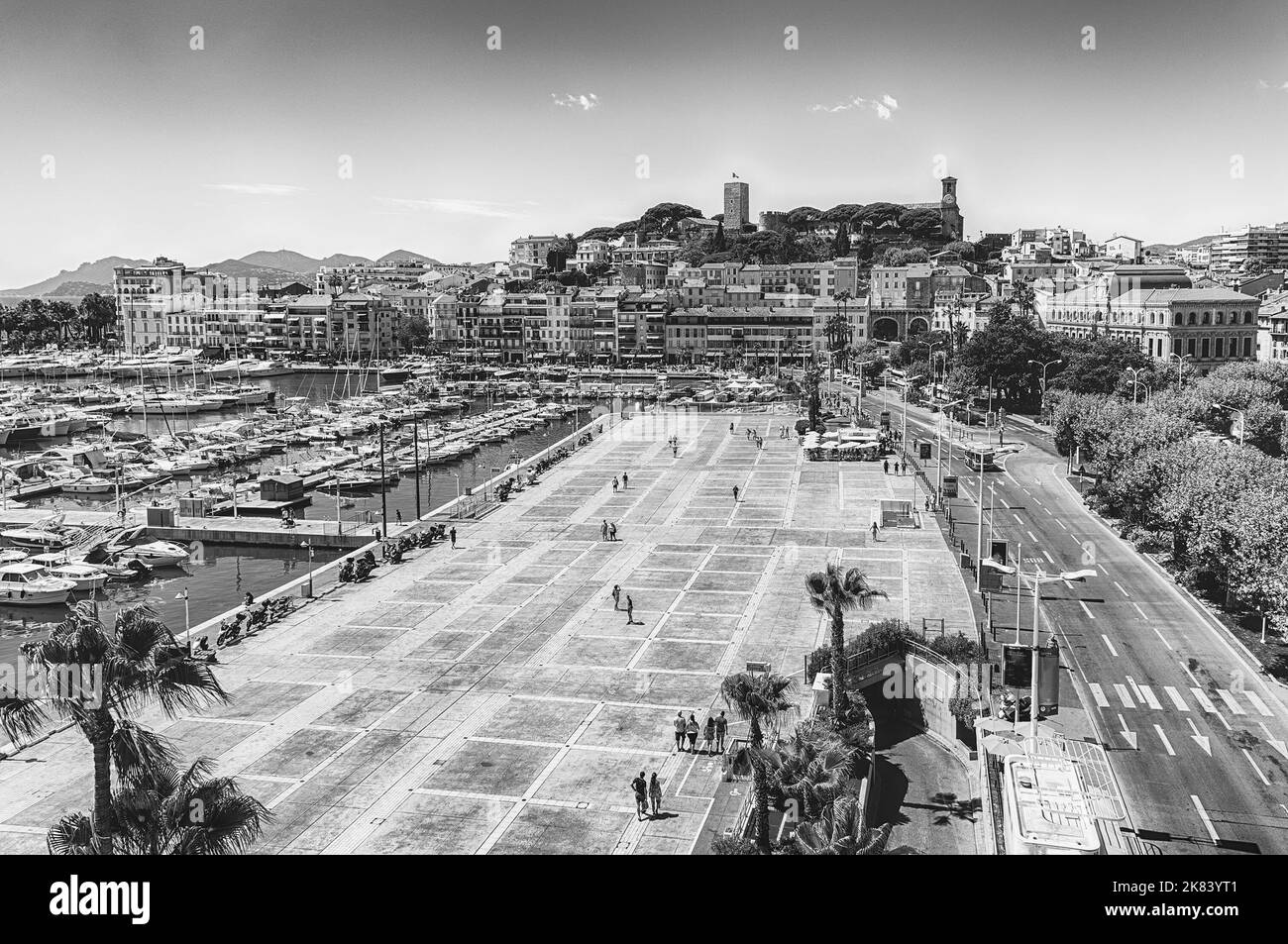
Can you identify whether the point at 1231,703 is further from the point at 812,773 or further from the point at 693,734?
the point at 812,773

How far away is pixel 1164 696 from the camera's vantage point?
27328 millimetres

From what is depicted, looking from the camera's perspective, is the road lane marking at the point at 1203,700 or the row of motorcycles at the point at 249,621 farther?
the row of motorcycles at the point at 249,621

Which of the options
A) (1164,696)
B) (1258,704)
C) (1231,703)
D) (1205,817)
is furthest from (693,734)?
(1258,704)

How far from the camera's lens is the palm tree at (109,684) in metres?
12.3

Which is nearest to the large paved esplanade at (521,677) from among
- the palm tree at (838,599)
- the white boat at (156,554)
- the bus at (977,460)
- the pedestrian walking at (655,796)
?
the pedestrian walking at (655,796)

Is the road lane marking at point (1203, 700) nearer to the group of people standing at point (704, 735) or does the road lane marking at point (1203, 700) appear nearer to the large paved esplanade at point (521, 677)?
the large paved esplanade at point (521, 677)

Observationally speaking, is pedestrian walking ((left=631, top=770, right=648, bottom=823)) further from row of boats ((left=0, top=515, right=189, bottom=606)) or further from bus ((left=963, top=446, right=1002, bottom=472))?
bus ((left=963, top=446, right=1002, bottom=472))

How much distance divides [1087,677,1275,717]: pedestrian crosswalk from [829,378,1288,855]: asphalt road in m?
0.02

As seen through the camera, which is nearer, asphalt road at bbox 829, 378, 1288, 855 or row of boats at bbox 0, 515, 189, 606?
asphalt road at bbox 829, 378, 1288, 855

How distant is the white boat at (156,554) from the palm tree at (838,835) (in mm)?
37654

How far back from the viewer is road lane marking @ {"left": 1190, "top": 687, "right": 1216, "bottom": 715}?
2635cm

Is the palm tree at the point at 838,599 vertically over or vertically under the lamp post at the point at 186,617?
over

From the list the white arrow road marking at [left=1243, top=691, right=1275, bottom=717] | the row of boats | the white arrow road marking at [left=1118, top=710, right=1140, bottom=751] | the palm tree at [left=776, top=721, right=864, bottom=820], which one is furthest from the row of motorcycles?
the white arrow road marking at [left=1243, top=691, right=1275, bottom=717]

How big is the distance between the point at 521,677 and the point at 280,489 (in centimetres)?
3586
